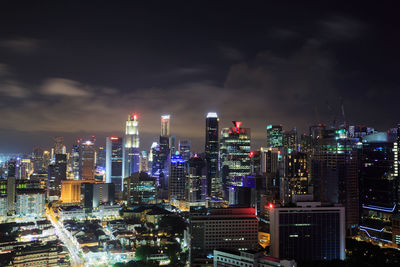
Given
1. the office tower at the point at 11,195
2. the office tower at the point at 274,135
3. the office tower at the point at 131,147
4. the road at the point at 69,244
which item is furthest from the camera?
the office tower at the point at 131,147

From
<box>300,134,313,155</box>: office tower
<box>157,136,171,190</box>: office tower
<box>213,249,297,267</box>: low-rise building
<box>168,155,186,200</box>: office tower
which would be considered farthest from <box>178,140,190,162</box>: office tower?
<box>213,249,297,267</box>: low-rise building

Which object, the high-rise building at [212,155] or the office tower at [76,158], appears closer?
the high-rise building at [212,155]

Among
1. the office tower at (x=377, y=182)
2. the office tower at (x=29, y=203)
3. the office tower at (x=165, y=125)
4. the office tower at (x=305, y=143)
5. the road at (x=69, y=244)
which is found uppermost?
the office tower at (x=165, y=125)

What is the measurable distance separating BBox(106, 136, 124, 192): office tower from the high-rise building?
9.39 metres

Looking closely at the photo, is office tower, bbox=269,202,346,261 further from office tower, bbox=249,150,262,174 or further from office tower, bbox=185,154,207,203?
office tower, bbox=249,150,262,174

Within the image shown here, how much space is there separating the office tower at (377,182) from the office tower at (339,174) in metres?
1.09

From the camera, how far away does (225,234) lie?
16.4 metres

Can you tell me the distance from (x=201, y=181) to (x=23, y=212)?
14.1 meters

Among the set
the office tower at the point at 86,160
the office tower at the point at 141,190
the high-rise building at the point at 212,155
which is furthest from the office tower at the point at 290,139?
the office tower at the point at 86,160

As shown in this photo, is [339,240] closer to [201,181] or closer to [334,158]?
[334,158]

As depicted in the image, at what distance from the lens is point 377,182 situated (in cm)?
2156

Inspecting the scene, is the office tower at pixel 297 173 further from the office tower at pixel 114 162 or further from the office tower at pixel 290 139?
the office tower at pixel 114 162

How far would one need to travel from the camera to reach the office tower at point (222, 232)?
16.2 meters

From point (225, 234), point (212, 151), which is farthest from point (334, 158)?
point (212, 151)
